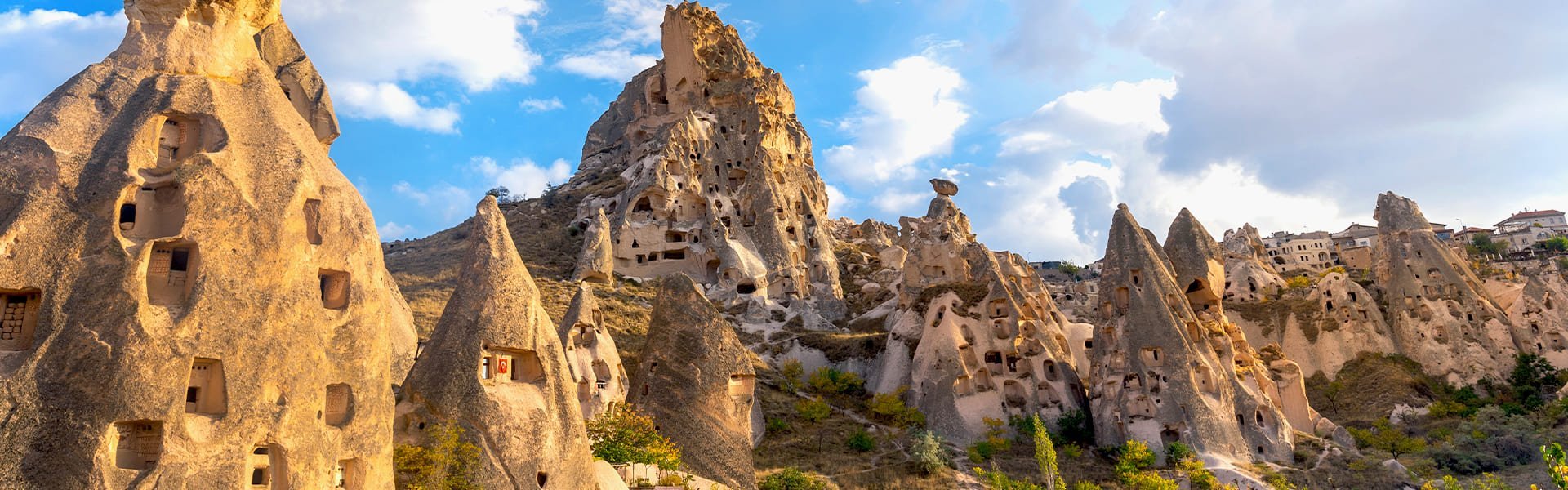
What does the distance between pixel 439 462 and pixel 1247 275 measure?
163 ft

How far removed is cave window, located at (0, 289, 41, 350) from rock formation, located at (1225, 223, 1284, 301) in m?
54.2

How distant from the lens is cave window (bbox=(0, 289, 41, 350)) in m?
17.0

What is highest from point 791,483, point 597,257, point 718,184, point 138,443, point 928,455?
point 718,184

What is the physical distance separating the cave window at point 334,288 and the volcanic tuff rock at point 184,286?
0.03m

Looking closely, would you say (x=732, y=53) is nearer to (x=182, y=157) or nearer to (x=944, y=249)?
(x=944, y=249)

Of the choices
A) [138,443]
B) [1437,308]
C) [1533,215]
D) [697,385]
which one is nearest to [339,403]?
[138,443]

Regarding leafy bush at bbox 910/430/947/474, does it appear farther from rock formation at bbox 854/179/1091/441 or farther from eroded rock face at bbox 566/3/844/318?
eroded rock face at bbox 566/3/844/318

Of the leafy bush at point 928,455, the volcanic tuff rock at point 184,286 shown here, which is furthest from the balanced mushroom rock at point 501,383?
the leafy bush at point 928,455

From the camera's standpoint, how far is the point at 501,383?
23.4 meters

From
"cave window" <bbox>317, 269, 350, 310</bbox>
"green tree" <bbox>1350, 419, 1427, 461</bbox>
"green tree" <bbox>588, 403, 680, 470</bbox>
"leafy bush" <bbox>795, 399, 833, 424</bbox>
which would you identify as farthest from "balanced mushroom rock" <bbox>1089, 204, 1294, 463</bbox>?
"cave window" <bbox>317, 269, 350, 310</bbox>

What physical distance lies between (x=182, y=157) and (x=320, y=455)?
6615 mm

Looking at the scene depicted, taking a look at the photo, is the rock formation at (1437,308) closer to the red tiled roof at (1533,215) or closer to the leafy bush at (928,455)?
the leafy bush at (928,455)

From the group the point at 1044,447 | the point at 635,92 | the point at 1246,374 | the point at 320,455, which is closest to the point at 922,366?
the point at 1044,447

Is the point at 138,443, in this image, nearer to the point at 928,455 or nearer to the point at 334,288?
the point at 334,288
